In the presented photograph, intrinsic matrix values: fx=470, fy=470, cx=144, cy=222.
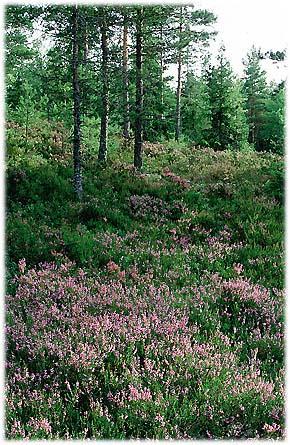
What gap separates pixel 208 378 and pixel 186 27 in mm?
30888

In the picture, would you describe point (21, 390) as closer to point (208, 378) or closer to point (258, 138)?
point (208, 378)

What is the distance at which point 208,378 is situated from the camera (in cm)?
543

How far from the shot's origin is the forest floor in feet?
16.0

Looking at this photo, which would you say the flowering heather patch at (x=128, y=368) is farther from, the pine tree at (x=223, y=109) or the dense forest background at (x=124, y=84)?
the pine tree at (x=223, y=109)

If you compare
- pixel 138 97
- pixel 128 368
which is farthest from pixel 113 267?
pixel 138 97

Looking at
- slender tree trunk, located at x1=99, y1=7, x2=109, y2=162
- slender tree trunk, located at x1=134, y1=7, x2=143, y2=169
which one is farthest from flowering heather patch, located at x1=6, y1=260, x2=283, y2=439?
slender tree trunk, located at x1=134, y1=7, x2=143, y2=169

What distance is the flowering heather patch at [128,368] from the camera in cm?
475

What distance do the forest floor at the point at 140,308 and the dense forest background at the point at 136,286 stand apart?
27 millimetres

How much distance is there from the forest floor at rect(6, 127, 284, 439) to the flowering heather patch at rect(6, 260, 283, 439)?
2cm

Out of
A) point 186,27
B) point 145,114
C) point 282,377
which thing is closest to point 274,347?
point 282,377

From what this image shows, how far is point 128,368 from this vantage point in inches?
226

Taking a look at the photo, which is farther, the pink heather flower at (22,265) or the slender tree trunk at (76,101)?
the slender tree trunk at (76,101)

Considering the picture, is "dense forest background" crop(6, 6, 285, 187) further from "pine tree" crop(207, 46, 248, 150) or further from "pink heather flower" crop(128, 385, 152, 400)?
"pink heather flower" crop(128, 385, 152, 400)

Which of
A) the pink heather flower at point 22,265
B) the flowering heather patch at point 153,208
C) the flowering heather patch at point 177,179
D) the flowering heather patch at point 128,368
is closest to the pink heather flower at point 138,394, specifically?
the flowering heather patch at point 128,368
